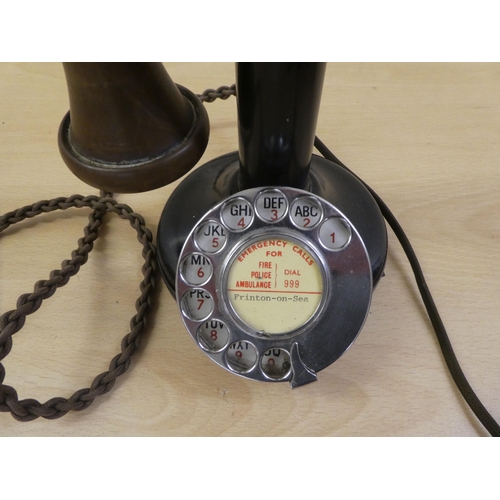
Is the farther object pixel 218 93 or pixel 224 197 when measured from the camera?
pixel 218 93

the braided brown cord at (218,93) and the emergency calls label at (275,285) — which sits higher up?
the braided brown cord at (218,93)

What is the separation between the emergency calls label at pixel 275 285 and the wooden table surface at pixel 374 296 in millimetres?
127

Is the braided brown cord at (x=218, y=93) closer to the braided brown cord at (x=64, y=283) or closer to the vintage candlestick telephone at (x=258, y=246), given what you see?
the braided brown cord at (x=64, y=283)

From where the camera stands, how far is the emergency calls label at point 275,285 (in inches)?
22.0

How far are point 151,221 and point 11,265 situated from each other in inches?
8.6

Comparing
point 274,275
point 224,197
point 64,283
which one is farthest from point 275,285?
point 64,283

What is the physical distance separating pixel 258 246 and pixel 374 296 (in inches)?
9.2

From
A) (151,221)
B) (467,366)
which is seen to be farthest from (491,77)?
(151,221)

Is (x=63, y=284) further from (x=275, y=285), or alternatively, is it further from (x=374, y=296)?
(x=374, y=296)

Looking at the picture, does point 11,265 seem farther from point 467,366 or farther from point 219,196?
point 467,366

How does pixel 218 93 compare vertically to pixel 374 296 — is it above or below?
above

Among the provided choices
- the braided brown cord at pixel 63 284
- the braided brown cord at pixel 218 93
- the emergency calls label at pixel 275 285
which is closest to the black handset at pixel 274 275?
the emergency calls label at pixel 275 285

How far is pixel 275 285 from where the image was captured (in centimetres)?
56

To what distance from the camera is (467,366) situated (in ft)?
2.10
